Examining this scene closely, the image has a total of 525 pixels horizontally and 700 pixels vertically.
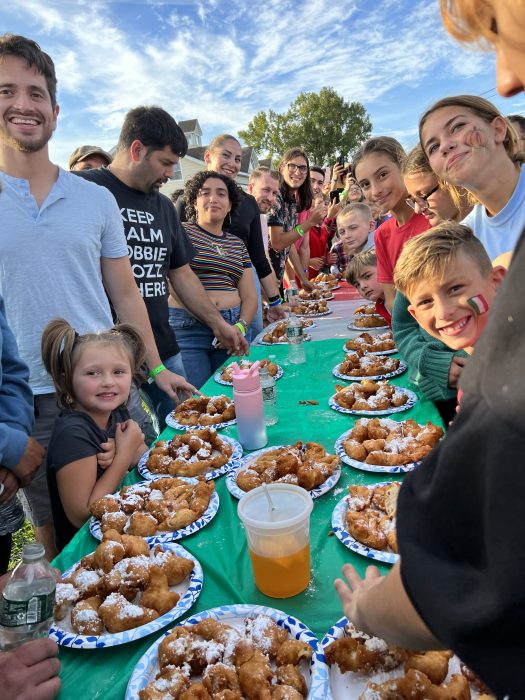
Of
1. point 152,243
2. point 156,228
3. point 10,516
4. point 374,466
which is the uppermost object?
point 156,228

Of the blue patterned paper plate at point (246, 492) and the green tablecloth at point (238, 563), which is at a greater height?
the blue patterned paper plate at point (246, 492)

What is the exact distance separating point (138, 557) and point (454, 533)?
1106 millimetres

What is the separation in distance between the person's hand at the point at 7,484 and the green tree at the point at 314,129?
47.1 metres

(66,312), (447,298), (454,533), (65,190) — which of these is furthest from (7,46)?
(454,533)

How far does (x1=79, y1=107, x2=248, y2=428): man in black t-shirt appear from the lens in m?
3.23

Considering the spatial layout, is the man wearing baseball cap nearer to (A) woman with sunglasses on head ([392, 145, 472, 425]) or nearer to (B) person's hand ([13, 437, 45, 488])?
(A) woman with sunglasses on head ([392, 145, 472, 425])

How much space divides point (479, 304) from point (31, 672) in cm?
198

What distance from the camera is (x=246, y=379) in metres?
2.12

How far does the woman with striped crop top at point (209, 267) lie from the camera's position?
4148 millimetres

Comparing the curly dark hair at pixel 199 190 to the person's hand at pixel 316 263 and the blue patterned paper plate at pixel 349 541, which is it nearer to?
the blue patterned paper plate at pixel 349 541

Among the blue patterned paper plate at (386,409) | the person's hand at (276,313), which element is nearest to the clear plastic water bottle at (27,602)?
the blue patterned paper plate at (386,409)

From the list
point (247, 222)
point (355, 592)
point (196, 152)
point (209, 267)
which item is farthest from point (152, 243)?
point (196, 152)

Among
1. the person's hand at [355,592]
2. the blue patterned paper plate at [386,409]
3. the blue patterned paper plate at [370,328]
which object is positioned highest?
the blue patterned paper plate at [370,328]

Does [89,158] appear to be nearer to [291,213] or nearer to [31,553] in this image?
[291,213]
